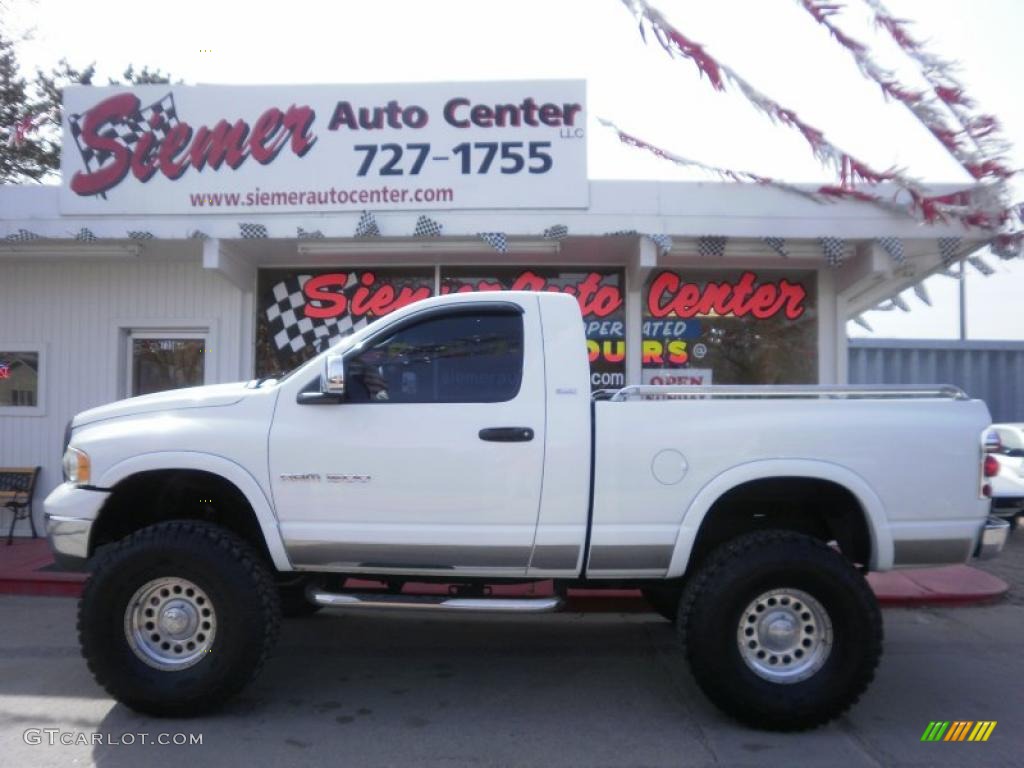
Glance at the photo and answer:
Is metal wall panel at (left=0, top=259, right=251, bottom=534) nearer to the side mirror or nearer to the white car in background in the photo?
the side mirror

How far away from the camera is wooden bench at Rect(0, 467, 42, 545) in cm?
959

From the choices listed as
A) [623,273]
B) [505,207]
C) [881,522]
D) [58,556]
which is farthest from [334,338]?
[881,522]

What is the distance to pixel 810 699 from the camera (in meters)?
4.56

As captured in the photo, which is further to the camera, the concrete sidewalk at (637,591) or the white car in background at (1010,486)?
the white car in background at (1010,486)

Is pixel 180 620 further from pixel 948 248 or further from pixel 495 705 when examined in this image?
pixel 948 248

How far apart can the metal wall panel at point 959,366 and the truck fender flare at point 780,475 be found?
519 inches

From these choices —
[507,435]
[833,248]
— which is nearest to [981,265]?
[833,248]

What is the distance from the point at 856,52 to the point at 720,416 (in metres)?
4.28

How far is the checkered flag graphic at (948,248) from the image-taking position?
29.0 ft

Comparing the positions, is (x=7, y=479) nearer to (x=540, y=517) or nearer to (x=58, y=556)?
(x=58, y=556)

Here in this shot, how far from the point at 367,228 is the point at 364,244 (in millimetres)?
392

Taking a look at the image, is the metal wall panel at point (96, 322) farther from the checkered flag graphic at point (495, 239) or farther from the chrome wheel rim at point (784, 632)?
the chrome wheel rim at point (784, 632)

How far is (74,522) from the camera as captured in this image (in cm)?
486

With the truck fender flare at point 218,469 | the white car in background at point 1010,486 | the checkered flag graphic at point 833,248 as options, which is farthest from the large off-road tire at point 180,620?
the white car in background at point 1010,486
